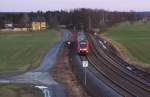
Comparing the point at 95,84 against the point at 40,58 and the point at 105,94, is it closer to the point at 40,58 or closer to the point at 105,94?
the point at 105,94

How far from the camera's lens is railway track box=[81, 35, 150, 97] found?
103 ft

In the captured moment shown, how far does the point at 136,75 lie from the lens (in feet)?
132

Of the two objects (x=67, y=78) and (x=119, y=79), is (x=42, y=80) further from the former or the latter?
(x=119, y=79)

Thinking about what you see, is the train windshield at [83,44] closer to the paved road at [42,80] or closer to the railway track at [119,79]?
the railway track at [119,79]

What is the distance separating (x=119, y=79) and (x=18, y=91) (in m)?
9.54

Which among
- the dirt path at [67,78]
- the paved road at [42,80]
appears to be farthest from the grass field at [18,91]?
the dirt path at [67,78]

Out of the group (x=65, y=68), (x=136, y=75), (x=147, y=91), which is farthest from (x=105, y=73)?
(x=147, y=91)

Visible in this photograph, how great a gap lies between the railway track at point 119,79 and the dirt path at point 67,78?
2.26m

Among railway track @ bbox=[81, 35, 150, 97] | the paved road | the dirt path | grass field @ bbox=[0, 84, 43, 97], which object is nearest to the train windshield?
the dirt path

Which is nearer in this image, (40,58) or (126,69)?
(126,69)

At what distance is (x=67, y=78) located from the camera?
1585 inches

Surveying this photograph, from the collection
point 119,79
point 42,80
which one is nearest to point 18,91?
point 42,80

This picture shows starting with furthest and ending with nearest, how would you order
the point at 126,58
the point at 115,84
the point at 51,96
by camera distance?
the point at 126,58 → the point at 115,84 → the point at 51,96

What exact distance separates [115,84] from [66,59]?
2266 cm
